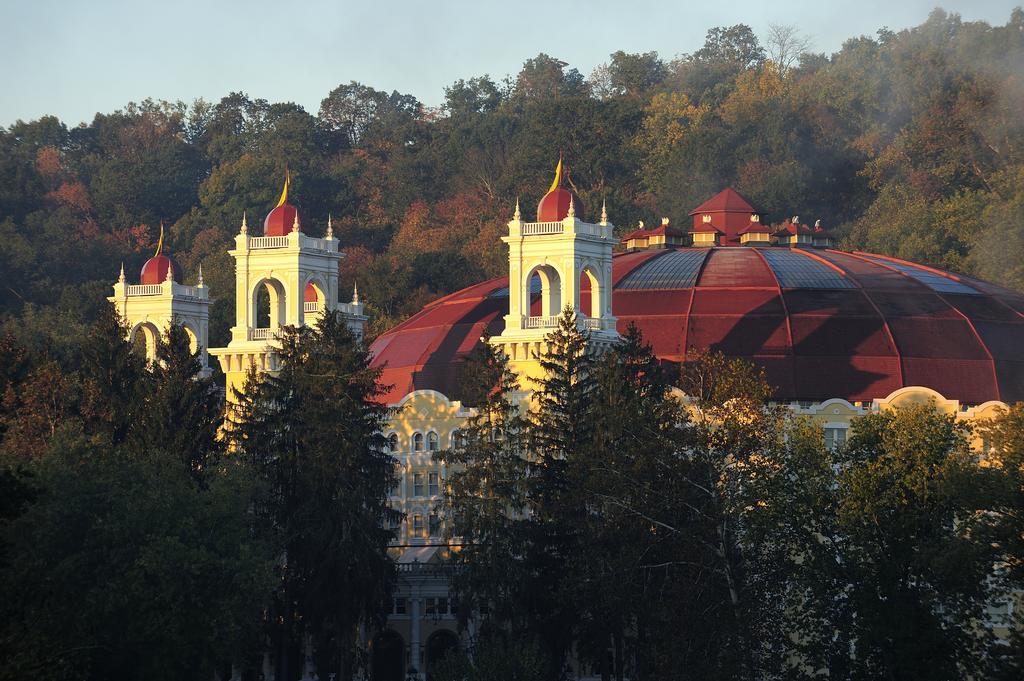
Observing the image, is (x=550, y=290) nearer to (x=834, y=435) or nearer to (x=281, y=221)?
(x=281, y=221)

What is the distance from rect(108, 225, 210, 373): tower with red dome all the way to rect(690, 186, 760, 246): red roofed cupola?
2459 cm

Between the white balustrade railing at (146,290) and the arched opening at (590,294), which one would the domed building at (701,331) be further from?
the white balustrade railing at (146,290)

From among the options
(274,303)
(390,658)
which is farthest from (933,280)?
(390,658)

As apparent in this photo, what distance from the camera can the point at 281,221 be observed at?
354 feet

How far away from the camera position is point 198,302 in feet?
378

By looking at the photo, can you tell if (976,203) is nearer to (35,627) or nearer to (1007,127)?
(1007,127)

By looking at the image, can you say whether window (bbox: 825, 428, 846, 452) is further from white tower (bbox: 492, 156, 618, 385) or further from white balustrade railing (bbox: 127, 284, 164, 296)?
white balustrade railing (bbox: 127, 284, 164, 296)

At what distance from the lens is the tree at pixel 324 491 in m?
89.6

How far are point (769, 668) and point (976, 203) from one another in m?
79.5

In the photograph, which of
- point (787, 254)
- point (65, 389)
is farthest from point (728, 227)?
point (65, 389)

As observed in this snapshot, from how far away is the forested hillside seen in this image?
150m

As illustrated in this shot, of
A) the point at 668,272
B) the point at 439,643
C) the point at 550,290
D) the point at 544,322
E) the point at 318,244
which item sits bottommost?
the point at 439,643

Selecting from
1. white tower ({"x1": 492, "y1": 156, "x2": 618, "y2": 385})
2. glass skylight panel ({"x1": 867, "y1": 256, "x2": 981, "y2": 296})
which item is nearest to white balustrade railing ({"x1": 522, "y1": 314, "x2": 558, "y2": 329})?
white tower ({"x1": 492, "y1": 156, "x2": 618, "y2": 385})

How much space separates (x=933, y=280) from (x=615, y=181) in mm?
61164
